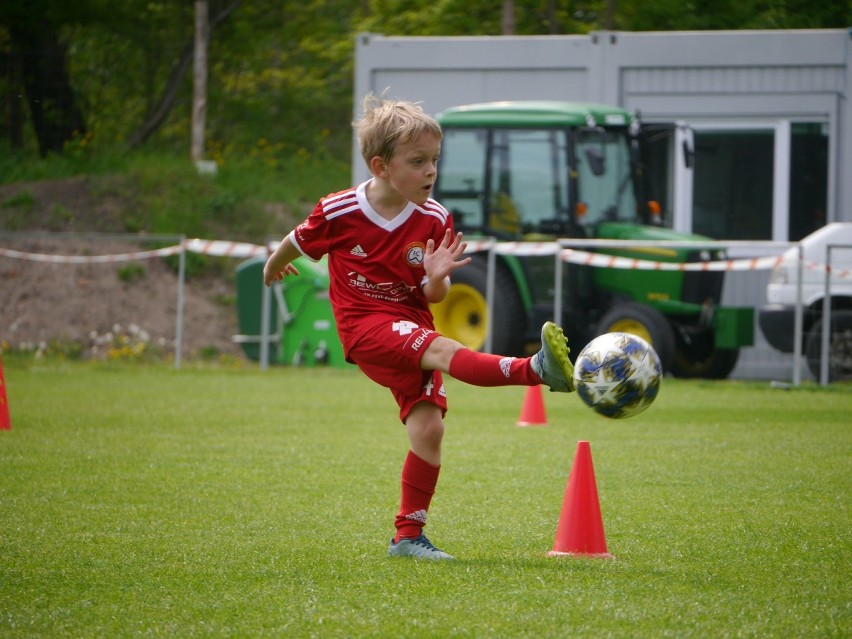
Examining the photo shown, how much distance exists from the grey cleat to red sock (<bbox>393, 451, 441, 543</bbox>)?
0.08 ft

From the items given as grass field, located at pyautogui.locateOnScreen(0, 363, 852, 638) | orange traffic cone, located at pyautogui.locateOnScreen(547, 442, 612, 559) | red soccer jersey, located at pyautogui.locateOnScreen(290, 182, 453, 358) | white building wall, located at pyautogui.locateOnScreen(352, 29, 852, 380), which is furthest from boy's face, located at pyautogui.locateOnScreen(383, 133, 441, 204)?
white building wall, located at pyautogui.locateOnScreen(352, 29, 852, 380)

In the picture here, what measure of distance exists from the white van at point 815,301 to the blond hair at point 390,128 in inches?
386

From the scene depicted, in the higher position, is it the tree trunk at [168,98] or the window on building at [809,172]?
the tree trunk at [168,98]

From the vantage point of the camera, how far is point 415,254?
5.00 meters

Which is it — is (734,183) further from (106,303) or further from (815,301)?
(106,303)

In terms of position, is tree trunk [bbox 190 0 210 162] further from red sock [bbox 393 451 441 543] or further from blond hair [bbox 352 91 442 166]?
red sock [bbox 393 451 441 543]

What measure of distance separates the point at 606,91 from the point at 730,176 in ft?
6.34

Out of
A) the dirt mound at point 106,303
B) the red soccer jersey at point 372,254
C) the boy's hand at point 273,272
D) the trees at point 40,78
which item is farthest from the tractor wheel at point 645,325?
the trees at point 40,78

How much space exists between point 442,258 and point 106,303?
52.5ft

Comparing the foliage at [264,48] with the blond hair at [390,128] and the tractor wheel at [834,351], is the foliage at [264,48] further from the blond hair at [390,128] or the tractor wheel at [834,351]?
the blond hair at [390,128]

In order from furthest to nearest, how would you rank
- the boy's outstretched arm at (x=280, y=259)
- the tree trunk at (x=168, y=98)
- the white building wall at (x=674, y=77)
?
the tree trunk at (x=168, y=98), the white building wall at (x=674, y=77), the boy's outstretched arm at (x=280, y=259)

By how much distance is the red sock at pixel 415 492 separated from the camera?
502 centimetres

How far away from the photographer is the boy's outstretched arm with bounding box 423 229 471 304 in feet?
15.9

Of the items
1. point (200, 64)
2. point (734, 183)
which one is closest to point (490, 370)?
point (734, 183)
